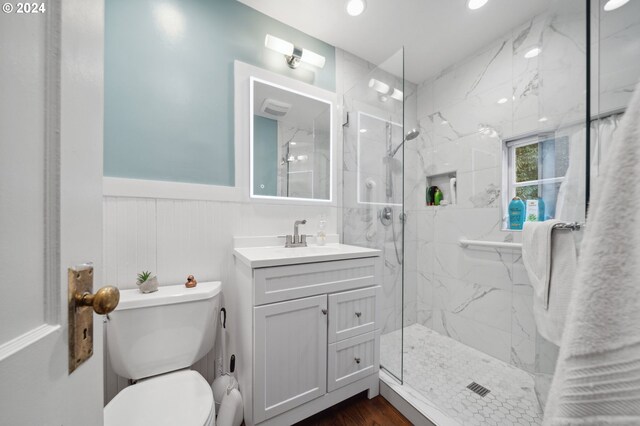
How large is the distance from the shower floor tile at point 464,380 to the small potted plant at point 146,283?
1381 millimetres

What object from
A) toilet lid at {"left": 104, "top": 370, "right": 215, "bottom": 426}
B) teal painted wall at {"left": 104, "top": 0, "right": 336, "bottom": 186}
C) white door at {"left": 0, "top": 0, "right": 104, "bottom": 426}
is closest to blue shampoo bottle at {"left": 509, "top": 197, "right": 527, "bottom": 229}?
teal painted wall at {"left": 104, "top": 0, "right": 336, "bottom": 186}

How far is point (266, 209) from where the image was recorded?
1.58 meters

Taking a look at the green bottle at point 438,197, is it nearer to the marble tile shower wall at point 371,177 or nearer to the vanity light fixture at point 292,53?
the marble tile shower wall at point 371,177

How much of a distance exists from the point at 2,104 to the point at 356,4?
6.07 feet

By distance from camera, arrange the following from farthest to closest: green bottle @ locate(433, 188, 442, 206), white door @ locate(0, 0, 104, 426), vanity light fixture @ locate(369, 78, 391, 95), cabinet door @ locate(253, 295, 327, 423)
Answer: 1. green bottle @ locate(433, 188, 442, 206)
2. vanity light fixture @ locate(369, 78, 391, 95)
3. cabinet door @ locate(253, 295, 327, 423)
4. white door @ locate(0, 0, 104, 426)

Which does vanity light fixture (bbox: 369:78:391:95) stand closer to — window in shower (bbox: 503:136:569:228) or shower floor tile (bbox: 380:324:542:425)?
window in shower (bbox: 503:136:569:228)

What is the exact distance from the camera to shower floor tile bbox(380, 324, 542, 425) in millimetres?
1240

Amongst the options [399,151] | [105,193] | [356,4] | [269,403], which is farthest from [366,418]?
[356,4]

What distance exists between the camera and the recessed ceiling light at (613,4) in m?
0.80

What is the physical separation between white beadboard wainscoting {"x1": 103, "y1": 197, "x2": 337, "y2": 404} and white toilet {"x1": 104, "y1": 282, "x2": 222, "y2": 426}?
5.7 inches

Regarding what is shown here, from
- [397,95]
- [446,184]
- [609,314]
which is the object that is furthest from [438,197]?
[609,314]

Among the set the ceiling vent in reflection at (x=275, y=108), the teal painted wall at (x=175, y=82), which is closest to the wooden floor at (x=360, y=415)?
the teal painted wall at (x=175, y=82)

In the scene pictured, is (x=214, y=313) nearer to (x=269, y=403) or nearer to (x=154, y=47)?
(x=269, y=403)

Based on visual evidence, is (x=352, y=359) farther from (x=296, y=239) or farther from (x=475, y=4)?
(x=475, y=4)
